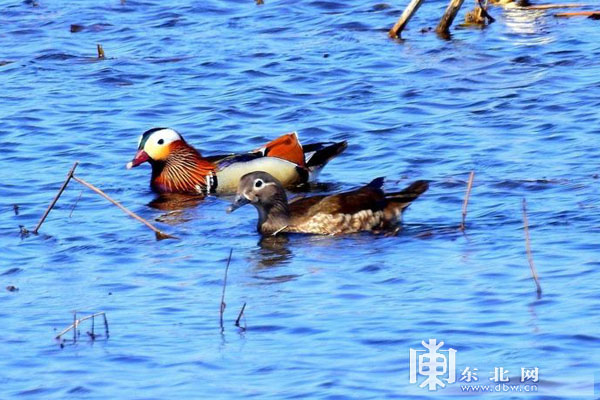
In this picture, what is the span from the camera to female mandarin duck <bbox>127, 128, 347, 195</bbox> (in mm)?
13688

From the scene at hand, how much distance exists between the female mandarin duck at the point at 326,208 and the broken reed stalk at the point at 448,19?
6.63 meters

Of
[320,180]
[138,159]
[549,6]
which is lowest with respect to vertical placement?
[320,180]

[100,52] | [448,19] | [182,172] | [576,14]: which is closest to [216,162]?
[182,172]

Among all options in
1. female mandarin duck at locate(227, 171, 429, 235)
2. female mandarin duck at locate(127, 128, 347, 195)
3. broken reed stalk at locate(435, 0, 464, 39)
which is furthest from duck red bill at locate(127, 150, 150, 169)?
broken reed stalk at locate(435, 0, 464, 39)

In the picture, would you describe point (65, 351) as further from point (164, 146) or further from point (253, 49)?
point (253, 49)

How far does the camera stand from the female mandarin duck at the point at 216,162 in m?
13.7

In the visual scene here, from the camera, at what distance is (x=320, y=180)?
1396 cm

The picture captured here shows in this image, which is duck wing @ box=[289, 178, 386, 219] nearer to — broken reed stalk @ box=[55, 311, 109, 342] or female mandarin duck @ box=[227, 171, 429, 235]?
female mandarin duck @ box=[227, 171, 429, 235]

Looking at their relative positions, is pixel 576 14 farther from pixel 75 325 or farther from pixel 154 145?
pixel 75 325

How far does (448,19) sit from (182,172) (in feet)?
19.0

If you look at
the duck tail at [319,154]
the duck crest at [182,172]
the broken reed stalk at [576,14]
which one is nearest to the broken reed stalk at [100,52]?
the duck crest at [182,172]

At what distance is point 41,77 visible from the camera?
18.2m

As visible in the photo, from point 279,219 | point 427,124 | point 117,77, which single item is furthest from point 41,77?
point 279,219

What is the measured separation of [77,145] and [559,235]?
6.21 metres
